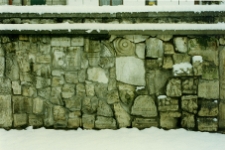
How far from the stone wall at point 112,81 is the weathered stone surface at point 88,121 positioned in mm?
16

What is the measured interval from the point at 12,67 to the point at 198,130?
3.04 meters

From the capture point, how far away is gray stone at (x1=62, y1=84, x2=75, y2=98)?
368 centimetres

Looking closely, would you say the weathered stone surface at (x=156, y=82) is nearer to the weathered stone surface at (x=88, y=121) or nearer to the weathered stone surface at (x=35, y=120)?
the weathered stone surface at (x=88, y=121)

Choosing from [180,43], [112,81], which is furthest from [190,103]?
[112,81]

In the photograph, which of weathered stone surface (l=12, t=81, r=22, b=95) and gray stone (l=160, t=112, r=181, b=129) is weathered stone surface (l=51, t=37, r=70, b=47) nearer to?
weathered stone surface (l=12, t=81, r=22, b=95)

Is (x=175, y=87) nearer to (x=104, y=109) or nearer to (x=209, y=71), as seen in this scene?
(x=209, y=71)

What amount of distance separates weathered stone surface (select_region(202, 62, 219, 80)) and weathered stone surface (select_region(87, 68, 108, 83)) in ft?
4.83

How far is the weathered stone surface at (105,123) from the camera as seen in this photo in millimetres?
3654

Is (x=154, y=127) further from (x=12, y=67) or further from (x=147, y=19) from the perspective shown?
(x=12, y=67)

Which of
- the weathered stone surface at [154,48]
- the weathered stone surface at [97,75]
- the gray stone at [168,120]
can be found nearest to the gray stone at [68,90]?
the weathered stone surface at [97,75]

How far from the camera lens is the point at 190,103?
3549 mm

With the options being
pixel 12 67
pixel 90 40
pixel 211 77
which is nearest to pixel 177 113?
pixel 211 77

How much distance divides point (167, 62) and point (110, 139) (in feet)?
4.64

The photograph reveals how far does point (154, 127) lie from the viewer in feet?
11.9
